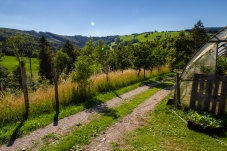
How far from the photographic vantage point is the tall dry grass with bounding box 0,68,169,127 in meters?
9.98

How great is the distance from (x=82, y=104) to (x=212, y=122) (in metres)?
7.54

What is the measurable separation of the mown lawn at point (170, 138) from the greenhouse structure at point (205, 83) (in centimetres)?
160

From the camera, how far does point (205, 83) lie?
10.0 metres

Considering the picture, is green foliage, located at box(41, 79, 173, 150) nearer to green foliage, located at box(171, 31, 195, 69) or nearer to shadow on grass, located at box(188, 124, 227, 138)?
shadow on grass, located at box(188, 124, 227, 138)

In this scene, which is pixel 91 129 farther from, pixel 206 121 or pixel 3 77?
pixel 3 77

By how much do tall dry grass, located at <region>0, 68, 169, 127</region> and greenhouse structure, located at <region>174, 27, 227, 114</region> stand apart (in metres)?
6.46

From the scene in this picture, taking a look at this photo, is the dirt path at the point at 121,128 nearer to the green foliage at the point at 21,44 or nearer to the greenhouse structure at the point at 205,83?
the greenhouse structure at the point at 205,83

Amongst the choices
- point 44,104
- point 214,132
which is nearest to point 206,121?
point 214,132

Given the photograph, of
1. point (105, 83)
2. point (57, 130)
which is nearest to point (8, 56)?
point (105, 83)

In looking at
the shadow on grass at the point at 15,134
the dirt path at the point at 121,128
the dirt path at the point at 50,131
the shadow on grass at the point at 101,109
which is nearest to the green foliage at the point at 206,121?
the dirt path at the point at 121,128

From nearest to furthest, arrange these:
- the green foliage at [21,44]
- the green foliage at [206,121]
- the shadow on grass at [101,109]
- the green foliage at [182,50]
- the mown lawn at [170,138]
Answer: the mown lawn at [170,138]
the green foliage at [206,121]
the shadow on grass at [101,109]
the green foliage at [182,50]
the green foliage at [21,44]

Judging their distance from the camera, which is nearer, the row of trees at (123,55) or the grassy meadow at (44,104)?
the grassy meadow at (44,104)

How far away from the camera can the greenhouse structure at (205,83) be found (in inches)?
372

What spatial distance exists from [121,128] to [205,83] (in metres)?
4.67
